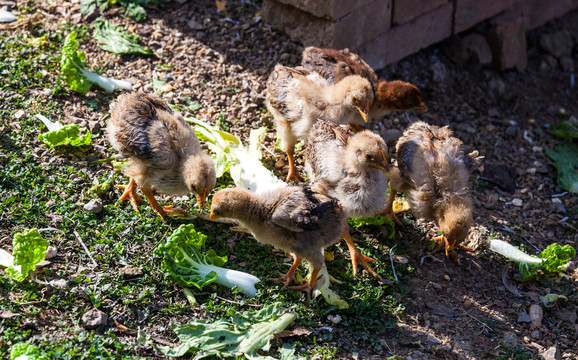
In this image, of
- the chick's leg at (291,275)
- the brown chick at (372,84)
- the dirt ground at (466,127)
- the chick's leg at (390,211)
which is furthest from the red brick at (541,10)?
the chick's leg at (291,275)

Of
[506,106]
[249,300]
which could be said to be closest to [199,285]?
[249,300]

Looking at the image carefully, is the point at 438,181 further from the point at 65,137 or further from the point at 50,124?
the point at 50,124

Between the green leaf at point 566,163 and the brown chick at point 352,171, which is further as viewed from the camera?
the green leaf at point 566,163

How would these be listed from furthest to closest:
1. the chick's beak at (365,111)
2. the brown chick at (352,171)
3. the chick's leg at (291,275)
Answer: the chick's beak at (365,111), the brown chick at (352,171), the chick's leg at (291,275)

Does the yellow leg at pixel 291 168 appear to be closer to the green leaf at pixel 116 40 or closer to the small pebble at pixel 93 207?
the small pebble at pixel 93 207

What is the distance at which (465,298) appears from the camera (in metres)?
5.20

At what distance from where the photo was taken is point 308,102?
19.1 feet

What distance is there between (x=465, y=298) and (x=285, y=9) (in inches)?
164

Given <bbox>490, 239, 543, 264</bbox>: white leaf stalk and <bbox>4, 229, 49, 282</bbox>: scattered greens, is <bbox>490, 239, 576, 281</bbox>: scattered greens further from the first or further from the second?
<bbox>4, 229, 49, 282</bbox>: scattered greens

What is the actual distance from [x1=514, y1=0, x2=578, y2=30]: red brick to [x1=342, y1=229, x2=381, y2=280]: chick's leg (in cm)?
545

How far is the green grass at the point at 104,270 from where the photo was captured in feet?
13.9

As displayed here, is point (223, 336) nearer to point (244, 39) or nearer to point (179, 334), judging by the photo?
point (179, 334)

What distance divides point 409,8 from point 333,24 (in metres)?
1.20

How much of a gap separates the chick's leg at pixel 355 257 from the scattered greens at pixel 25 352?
2534mm
